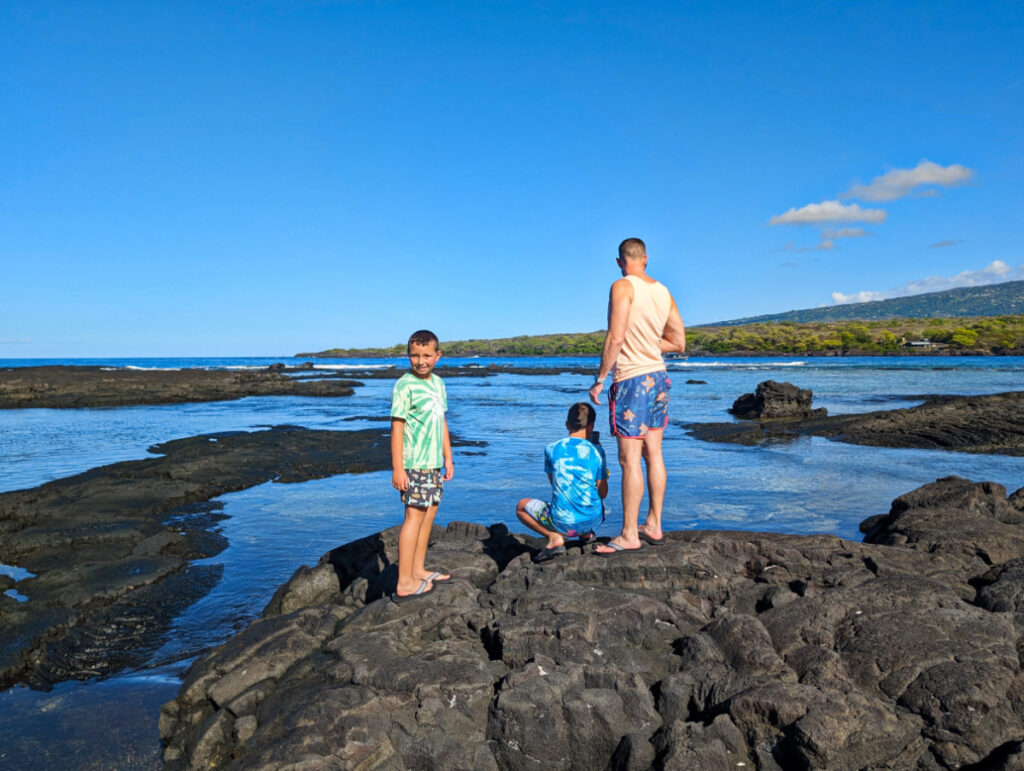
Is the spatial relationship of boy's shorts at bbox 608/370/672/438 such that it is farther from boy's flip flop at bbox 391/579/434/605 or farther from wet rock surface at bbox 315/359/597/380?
wet rock surface at bbox 315/359/597/380

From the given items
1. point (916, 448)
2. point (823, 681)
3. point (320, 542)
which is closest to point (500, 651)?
point (823, 681)

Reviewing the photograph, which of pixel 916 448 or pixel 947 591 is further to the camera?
pixel 916 448

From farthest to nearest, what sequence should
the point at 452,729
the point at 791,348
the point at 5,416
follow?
the point at 791,348, the point at 5,416, the point at 452,729

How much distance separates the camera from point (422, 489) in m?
5.12

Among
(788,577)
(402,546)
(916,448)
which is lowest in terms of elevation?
(916,448)

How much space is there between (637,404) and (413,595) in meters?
2.53

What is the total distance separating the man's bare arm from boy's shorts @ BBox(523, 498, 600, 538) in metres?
1.26

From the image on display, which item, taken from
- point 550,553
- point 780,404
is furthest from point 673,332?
point 780,404

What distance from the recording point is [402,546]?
5074 mm

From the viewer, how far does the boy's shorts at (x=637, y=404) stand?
5.75 m

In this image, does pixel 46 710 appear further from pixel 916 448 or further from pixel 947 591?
pixel 916 448

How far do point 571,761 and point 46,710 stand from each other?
12.9 ft

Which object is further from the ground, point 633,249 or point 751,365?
point 633,249

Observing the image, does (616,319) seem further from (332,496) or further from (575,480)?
(332,496)
